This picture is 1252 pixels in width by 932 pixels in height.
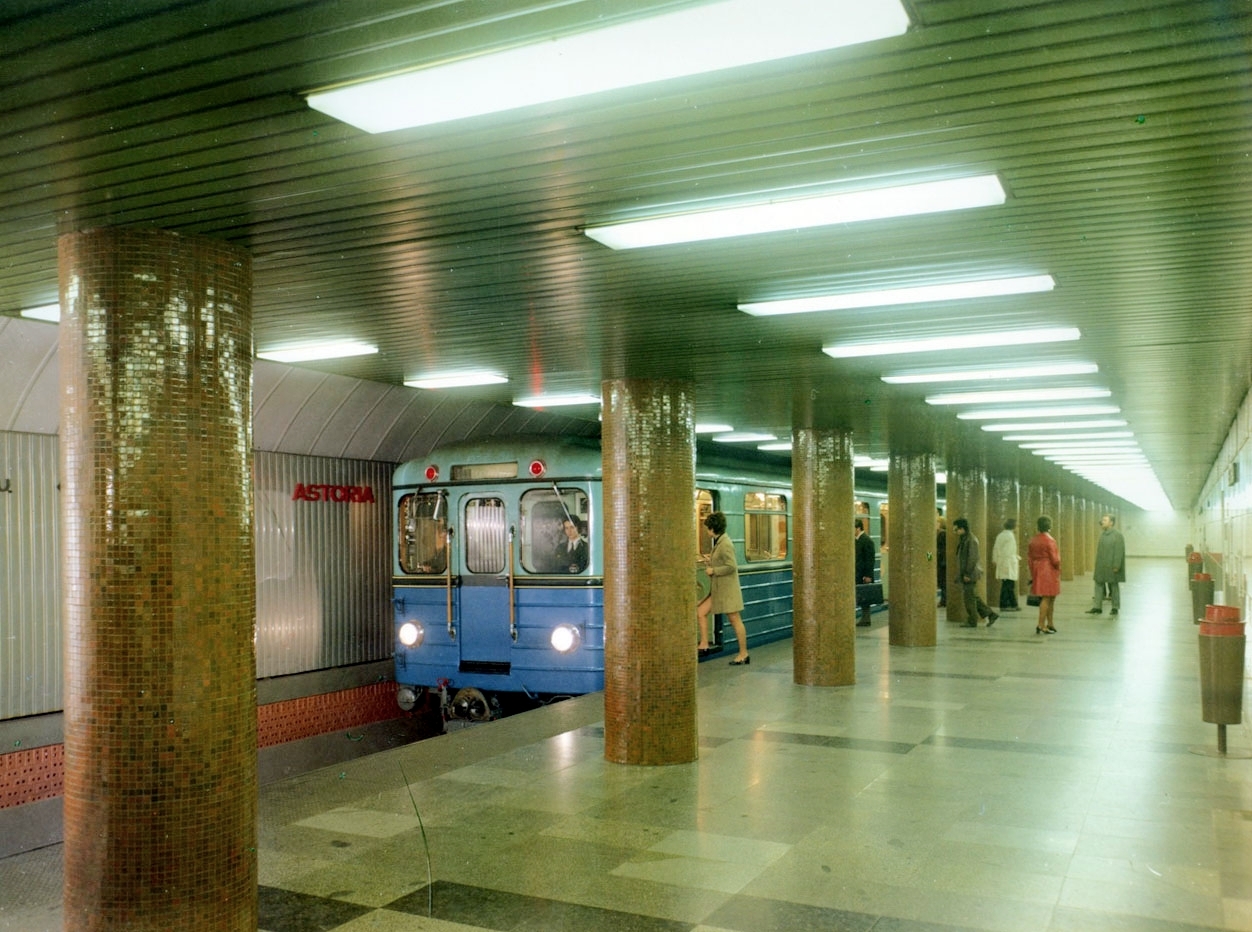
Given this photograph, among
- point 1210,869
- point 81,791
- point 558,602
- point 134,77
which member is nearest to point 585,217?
point 134,77

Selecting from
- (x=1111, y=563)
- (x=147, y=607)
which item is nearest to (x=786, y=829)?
(x=147, y=607)

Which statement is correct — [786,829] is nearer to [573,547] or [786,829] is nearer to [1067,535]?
[573,547]

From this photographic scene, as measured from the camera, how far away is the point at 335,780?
8.88 metres

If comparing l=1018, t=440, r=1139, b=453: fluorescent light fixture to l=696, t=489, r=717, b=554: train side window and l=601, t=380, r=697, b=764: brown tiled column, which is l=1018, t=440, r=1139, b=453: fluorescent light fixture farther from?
l=601, t=380, r=697, b=764: brown tiled column

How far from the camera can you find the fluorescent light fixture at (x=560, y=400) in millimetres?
12867

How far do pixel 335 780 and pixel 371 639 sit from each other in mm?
6754

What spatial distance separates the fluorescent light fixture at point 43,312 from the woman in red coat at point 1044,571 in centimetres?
1653

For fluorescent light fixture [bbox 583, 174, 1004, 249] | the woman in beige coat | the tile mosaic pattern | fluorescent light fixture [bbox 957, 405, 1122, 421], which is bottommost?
the tile mosaic pattern

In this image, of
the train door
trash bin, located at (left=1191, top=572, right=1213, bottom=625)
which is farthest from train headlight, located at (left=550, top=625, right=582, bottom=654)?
trash bin, located at (left=1191, top=572, right=1213, bottom=625)

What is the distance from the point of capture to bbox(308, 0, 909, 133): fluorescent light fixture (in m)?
3.45

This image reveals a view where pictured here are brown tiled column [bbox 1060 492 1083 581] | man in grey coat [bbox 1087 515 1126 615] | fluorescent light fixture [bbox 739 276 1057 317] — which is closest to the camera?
fluorescent light fixture [bbox 739 276 1057 317]

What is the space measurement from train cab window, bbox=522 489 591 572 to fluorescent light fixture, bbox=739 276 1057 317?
549 cm

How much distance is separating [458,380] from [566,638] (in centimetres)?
320

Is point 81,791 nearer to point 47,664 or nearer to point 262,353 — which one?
point 262,353
